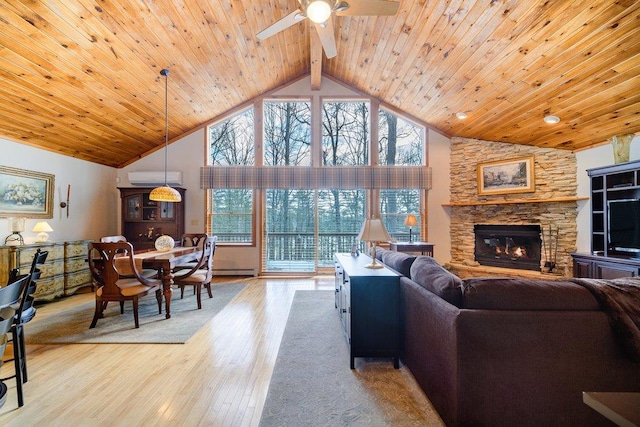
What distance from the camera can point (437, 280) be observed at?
1.89 metres

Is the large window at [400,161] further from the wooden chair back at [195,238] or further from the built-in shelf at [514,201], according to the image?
the wooden chair back at [195,238]

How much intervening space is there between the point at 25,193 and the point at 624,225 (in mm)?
8219

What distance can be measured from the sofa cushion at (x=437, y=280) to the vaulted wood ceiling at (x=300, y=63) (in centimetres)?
272

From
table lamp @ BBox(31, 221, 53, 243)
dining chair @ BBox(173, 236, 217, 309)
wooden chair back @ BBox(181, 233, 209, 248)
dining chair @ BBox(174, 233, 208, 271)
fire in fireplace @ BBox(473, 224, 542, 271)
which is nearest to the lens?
dining chair @ BBox(173, 236, 217, 309)

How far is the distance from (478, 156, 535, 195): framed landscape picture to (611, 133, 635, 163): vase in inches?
54.3

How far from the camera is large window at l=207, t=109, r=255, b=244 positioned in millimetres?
6340

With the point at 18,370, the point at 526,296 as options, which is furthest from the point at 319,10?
the point at 18,370

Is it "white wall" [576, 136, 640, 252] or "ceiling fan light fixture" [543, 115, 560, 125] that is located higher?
"ceiling fan light fixture" [543, 115, 560, 125]

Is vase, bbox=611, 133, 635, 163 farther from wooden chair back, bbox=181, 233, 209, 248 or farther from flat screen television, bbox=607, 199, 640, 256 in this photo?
wooden chair back, bbox=181, 233, 209, 248

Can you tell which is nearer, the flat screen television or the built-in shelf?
the flat screen television

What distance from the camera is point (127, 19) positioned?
318 centimetres

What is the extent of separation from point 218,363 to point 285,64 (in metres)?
5.08

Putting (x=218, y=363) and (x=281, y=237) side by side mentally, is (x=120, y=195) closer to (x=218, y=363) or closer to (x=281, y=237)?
(x=281, y=237)

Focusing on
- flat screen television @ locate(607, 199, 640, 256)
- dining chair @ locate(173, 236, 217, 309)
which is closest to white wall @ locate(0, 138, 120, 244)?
dining chair @ locate(173, 236, 217, 309)
